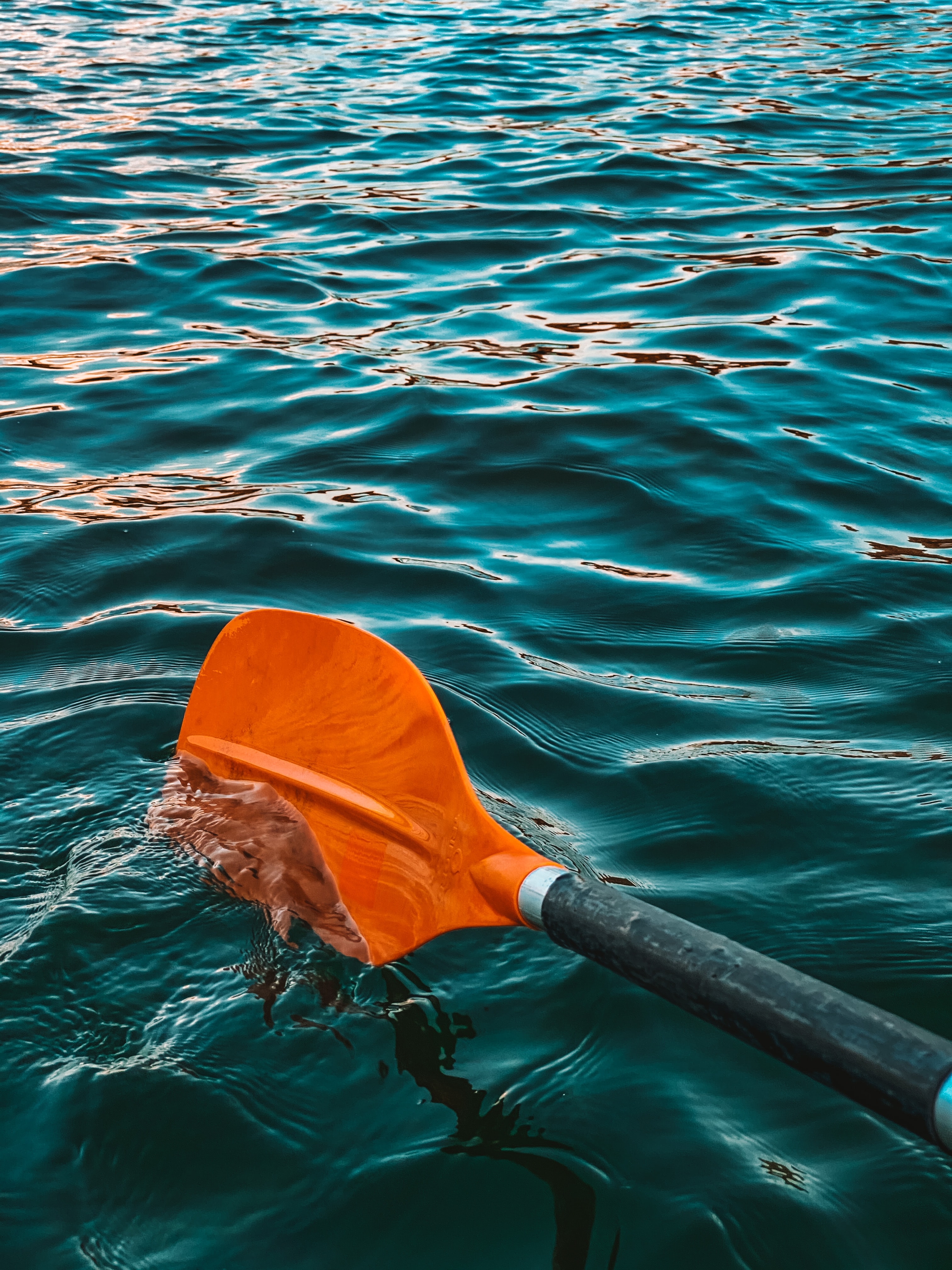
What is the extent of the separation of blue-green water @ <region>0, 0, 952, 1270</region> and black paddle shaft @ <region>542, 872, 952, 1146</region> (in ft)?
0.85

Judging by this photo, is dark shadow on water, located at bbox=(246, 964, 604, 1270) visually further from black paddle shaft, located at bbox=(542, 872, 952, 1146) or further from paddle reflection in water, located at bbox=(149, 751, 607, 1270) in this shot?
black paddle shaft, located at bbox=(542, 872, 952, 1146)

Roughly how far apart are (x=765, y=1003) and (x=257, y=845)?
991 millimetres

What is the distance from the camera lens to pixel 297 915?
1.80 meters

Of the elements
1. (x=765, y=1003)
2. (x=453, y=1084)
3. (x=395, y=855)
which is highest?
(x=765, y=1003)

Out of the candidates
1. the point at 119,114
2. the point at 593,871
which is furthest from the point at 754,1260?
the point at 119,114

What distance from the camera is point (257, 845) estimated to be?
6.36ft

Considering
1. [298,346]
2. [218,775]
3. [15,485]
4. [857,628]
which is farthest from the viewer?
[298,346]

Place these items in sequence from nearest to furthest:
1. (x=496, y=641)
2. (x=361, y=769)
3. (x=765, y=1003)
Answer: (x=765, y=1003)
(x=361, y=769)
(x=496, y=641)

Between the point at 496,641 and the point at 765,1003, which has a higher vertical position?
the point at 765,1003

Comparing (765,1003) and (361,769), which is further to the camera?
(361,769)

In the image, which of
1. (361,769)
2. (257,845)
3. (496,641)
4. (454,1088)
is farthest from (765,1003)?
(496,641)

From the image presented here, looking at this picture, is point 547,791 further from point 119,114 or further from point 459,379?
point 119,114

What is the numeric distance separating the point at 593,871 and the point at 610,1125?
488mm

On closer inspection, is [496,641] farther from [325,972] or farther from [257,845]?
[325,972]
